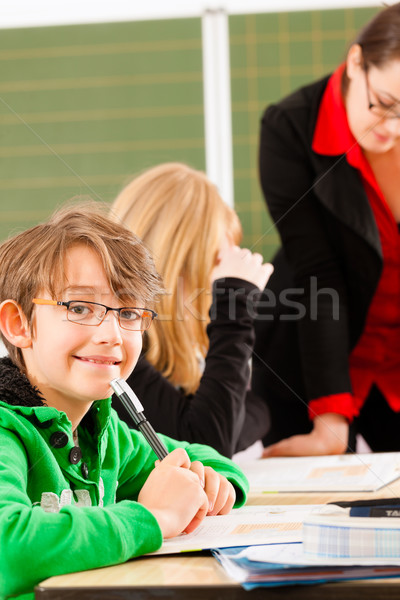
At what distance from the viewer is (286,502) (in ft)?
3.12

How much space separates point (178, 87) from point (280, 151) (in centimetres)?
121

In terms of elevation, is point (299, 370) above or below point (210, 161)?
below

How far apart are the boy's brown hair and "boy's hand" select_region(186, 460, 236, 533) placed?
20 centimetres

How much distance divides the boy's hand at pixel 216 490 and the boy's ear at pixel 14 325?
23 cm

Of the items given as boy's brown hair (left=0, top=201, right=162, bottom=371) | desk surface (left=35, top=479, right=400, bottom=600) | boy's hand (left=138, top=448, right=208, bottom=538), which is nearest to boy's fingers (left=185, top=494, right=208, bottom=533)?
boy's hand (left=138, top=448, right=208, bottom=538)

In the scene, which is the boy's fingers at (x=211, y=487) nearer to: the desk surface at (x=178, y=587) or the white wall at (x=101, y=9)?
the desk surface at (x=178, y=587)

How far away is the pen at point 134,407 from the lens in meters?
0.80

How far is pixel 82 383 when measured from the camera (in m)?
0.80

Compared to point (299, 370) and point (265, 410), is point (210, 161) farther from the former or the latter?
point (265, 410)

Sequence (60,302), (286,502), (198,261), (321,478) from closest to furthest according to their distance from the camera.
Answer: (60,302) → (286,502) → (321,478) → (198,261)

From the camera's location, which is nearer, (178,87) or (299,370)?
(299,370)

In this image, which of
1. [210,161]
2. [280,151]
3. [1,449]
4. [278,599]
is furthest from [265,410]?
[210,161]

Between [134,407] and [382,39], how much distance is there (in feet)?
3.01

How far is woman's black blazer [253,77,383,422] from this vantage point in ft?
5.00
